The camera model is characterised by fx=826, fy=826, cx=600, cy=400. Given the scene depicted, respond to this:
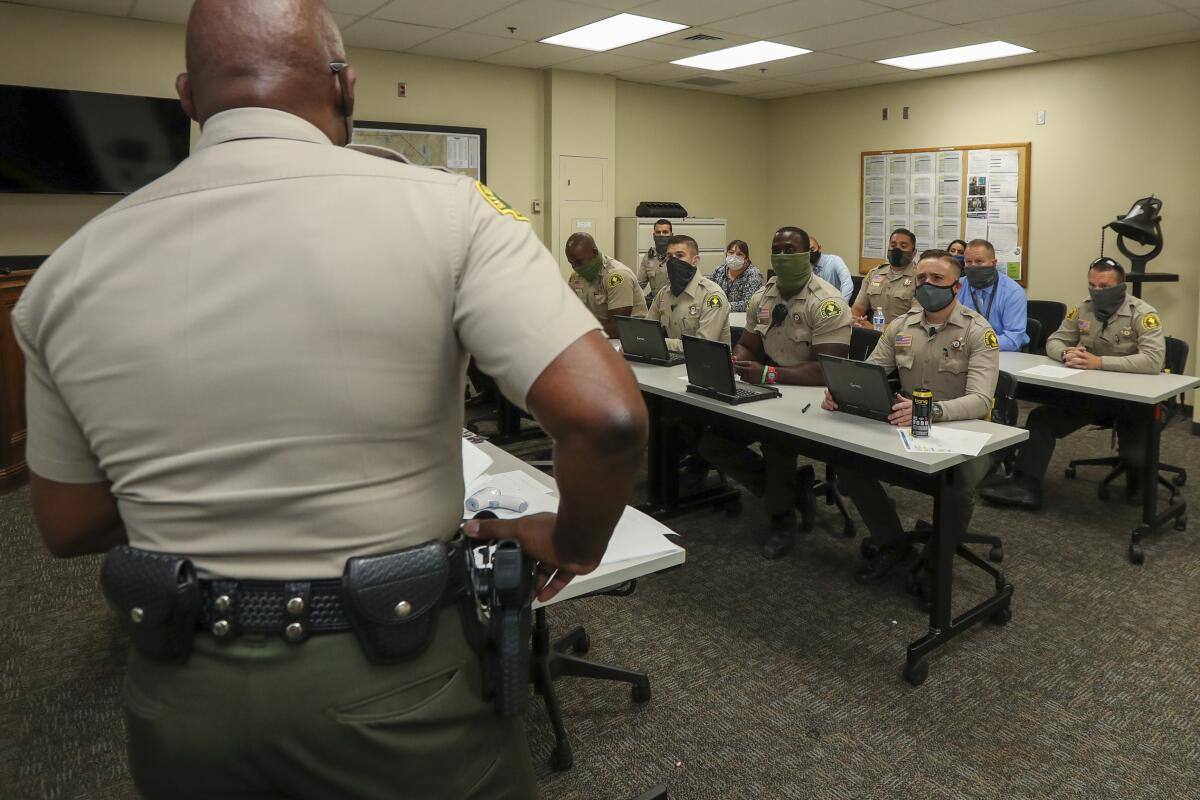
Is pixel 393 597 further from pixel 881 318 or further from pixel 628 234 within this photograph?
pixel 628 234

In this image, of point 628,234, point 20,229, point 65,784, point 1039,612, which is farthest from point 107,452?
point 628,234

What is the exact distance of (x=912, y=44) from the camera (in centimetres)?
609

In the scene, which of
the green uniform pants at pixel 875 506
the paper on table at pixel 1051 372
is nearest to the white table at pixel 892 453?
the green uniform pants at pixel 875 506

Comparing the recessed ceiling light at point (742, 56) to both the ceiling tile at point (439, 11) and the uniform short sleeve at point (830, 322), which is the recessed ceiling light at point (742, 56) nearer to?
the ceiling tile at point (439, 11)

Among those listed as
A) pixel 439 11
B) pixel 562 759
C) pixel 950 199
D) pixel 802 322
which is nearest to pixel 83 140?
pixel 439 11

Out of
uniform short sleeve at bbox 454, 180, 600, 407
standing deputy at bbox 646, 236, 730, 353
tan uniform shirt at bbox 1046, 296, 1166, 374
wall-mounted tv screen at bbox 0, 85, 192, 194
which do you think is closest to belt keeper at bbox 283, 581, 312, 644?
uniform short sleeve at bbox 454, 180, 600, 407

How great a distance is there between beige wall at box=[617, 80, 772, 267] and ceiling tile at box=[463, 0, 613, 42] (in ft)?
7.07

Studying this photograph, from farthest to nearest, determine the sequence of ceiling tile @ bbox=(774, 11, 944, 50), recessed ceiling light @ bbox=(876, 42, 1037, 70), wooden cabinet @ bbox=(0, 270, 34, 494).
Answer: recessed ceiling light @ bbox=(876, 42, 1037, 70) < ceiling tile @ bbox=(774, 11, 944, 50) < wooden cabinet @ bbox=(0, 270, 34, 494)

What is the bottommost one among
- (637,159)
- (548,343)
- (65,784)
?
(65,784)

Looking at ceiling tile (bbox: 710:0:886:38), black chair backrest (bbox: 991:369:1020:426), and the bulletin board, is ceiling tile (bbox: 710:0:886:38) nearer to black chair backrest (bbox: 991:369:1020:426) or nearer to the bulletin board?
the bulletin board

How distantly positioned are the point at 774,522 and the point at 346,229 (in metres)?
3.26

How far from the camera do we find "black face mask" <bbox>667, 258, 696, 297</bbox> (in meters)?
4.77

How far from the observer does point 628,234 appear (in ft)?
25.2

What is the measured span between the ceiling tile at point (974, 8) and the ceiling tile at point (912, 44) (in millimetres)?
360
